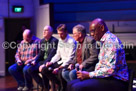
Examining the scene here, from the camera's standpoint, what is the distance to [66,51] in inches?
173

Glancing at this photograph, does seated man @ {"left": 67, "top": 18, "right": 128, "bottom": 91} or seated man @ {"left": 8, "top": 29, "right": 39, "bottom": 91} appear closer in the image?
seated man @ {"left": 67, "top": 18, "right": 128, "bottom": 91}

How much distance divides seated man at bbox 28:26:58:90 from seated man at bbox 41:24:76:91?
198 mm

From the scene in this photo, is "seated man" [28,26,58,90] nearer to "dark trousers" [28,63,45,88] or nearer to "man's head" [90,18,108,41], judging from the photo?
"dark trousers" [28,63,45,88]

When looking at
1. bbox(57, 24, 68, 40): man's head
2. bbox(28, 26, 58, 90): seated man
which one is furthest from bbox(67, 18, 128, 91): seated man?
bbox(28, 26, 58, 90): seated man

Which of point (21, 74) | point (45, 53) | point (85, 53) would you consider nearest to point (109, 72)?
point (85, 53)

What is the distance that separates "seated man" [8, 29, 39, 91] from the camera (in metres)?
5.07

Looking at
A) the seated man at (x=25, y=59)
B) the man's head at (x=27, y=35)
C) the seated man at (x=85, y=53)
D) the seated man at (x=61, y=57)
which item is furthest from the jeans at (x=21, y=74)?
the seated man at (x=85, y=53)

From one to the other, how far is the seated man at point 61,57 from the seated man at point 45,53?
20cm

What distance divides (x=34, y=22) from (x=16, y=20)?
36.5 inches

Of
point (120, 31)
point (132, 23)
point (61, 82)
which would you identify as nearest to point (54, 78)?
point (61, 82)

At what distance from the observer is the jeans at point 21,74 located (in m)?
5.00

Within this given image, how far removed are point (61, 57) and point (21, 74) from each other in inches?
46.4

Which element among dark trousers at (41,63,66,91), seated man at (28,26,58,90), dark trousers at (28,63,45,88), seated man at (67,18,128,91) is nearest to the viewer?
seated man at (67,18,128,91)

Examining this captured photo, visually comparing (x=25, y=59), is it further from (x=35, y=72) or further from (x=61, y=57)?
(x=61, y=57)
